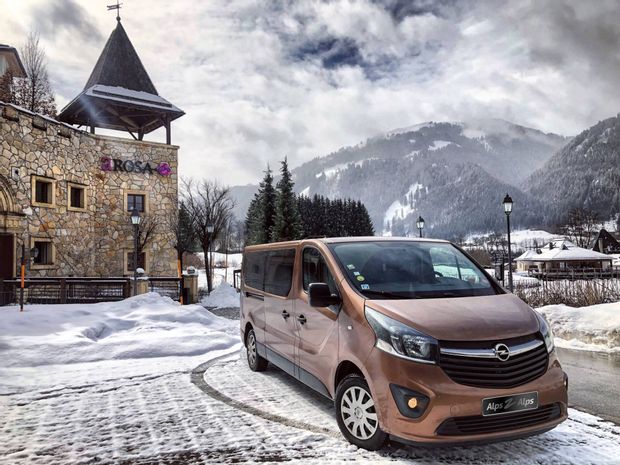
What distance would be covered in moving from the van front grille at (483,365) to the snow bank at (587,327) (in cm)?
684

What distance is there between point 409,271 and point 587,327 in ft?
23.6

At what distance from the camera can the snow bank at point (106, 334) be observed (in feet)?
26.7

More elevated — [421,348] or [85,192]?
[85,192]

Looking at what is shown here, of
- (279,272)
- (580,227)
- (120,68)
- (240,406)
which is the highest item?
(120,68)

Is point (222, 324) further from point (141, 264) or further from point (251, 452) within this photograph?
point (141, 264)

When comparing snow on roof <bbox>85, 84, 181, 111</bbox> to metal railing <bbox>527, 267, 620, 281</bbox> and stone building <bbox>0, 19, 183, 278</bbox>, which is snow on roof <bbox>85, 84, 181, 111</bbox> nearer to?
stone building <bbox>0, 19, 183, 278</bbox>

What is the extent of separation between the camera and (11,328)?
891cm

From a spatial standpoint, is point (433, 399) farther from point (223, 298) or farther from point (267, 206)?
point (267, 206)

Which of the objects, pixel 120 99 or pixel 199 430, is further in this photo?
pixel 120 99

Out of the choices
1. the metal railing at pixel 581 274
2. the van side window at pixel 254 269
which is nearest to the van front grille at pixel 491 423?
the van side window at pixel 254 269

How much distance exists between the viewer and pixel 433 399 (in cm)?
352

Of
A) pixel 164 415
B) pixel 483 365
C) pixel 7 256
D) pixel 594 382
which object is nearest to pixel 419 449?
pixel 483 365

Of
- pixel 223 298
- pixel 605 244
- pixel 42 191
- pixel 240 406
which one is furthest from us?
pixel 605 244

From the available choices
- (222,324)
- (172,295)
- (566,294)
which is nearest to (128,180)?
(172,295)
